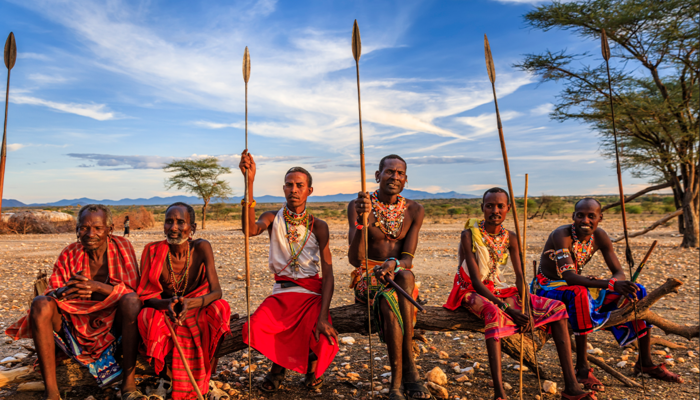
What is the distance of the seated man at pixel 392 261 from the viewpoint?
142 inches

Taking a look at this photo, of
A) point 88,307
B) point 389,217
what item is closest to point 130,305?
point 88,307

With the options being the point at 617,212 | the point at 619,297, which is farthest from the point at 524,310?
the point at 617,212

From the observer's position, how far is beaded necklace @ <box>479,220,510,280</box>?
4.28 meters

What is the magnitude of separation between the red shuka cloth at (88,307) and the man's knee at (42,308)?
0.20 ft

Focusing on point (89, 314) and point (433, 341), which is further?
point (433, 341)

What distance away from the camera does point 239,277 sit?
9539 mm

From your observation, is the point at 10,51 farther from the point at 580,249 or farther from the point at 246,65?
the point at 580,249

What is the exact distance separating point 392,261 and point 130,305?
2230 millimetres

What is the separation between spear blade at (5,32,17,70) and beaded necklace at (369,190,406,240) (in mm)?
3335

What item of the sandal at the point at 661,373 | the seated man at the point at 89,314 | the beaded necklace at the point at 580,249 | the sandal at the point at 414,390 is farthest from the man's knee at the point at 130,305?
the sandal at the point at 661,373

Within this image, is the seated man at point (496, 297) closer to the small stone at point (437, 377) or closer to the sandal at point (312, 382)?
the small stone at point (437, 377)

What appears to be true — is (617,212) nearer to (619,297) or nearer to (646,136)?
(646,136)

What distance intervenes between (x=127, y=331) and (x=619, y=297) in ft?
15.4

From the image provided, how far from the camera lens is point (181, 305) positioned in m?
3.66
